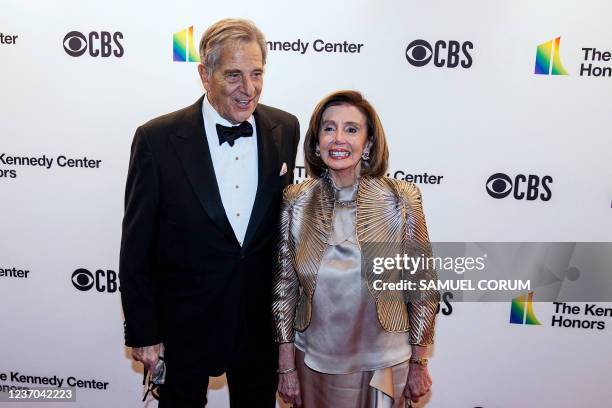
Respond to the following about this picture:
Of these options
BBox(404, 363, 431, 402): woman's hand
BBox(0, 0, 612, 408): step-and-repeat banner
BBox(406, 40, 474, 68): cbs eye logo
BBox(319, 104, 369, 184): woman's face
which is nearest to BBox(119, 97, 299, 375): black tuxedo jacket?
BBox(319, 104, 369, 184): woman's face

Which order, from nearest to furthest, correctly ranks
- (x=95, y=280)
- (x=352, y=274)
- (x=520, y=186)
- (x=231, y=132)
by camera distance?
(x=352, y=274) < (x=231, y=132) < (x=520, y=186) < (x=95, y=280)

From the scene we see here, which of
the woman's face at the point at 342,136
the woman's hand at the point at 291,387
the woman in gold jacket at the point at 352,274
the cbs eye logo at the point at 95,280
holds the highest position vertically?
the woman's face at the point at 342,136

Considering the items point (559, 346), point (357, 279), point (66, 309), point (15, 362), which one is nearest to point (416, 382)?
point (357, 279)

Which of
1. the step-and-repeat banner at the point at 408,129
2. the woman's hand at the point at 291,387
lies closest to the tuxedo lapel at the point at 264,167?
the woman's hand at the point at 291,387

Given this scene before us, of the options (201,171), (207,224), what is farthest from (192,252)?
(201,171)

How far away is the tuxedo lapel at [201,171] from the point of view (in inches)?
72.8

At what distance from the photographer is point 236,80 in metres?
1.86

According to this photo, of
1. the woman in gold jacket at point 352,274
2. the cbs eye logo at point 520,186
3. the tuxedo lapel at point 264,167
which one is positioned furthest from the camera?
the cbs eye logo at point 520,186

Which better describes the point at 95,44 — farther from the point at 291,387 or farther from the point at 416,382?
the point at 416,382

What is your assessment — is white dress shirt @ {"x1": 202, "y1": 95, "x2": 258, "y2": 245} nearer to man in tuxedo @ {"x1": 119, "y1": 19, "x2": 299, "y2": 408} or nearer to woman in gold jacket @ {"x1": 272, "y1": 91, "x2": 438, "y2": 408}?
man in tuxedo @ {"x1": 119, "y1": 19, "x2": 299, "y2": 408}

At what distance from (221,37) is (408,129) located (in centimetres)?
130

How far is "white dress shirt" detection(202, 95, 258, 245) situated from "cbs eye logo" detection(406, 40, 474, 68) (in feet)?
4.03

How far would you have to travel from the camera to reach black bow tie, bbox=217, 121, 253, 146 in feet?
6.25

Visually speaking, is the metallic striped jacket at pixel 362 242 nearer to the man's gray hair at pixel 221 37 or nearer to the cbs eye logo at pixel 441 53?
the man's gray hair at pixel 221 37
